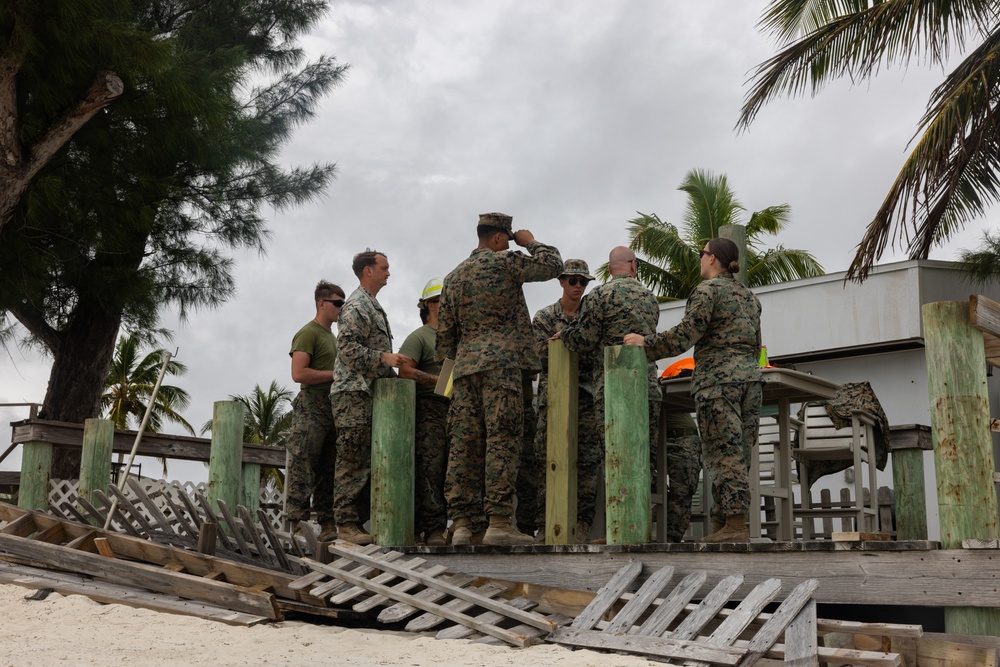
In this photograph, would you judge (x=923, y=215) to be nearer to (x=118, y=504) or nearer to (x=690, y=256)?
(x=118, y=504)

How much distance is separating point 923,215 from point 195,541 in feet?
30.6

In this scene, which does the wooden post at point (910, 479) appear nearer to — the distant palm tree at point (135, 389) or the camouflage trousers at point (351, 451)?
the camouflage trousers at point (351, 451)

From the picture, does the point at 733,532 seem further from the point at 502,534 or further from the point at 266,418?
the point at 266,418

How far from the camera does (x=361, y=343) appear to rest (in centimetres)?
714

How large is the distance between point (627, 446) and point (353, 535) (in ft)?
7.14

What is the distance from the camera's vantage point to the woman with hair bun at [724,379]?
19.5 ft

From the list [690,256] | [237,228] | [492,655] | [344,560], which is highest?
[690,256]

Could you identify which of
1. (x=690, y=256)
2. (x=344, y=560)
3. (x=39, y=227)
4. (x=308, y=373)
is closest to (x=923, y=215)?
(x=308, y=373)

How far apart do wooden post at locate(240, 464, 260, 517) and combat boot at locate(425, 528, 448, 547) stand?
2.70 metres

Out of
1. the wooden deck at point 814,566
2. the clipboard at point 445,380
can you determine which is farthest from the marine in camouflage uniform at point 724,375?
the clipboard at point 445,380

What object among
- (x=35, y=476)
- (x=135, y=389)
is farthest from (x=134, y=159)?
(x=135, y=389)

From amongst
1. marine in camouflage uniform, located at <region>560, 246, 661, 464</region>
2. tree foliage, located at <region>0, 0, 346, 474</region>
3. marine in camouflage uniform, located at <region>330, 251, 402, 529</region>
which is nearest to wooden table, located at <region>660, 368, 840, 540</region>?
marine in camouflage uniform, located at <region>560, 246, 661, 464</region>

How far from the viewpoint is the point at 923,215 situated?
1288cm

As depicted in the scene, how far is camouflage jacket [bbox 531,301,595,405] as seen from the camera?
23.2ft
